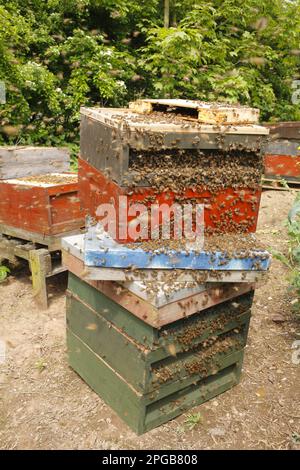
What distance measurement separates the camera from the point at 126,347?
247 cm

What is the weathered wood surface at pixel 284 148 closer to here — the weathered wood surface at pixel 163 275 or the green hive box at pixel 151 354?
the green hive box at pixel 151 354

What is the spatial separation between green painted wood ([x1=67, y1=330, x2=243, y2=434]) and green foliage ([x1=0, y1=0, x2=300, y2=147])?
14.6ft

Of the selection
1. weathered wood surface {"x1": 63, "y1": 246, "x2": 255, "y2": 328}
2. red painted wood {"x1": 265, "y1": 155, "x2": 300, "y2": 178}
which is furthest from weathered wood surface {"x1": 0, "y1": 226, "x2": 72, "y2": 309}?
red painted wood {"x1": 265, "y1": 155, "x2": 300, "y2": 178}

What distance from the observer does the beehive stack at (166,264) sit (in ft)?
7.10

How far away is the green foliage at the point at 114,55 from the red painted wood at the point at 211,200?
3956 mm

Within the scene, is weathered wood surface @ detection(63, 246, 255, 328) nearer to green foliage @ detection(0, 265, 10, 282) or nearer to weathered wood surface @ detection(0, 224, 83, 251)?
weathered wood surface @ detection(0, 224, 83, 251)

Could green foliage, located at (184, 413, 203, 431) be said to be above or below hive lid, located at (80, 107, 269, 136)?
below

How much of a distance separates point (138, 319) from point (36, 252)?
2.06m

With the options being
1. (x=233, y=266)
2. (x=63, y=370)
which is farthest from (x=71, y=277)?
(x=233, y=266)

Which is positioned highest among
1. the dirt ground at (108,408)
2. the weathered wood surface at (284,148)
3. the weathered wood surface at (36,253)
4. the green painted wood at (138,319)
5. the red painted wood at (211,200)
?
the red painted wood at (211,200)

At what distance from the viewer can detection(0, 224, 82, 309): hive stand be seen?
4.09 metres

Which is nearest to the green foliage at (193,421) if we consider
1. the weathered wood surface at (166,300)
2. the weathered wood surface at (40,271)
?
the weathered wood surface at (166,300)

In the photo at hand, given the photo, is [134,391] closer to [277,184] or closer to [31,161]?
[31,161]

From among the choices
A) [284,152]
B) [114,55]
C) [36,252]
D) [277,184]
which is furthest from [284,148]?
[36,252]
